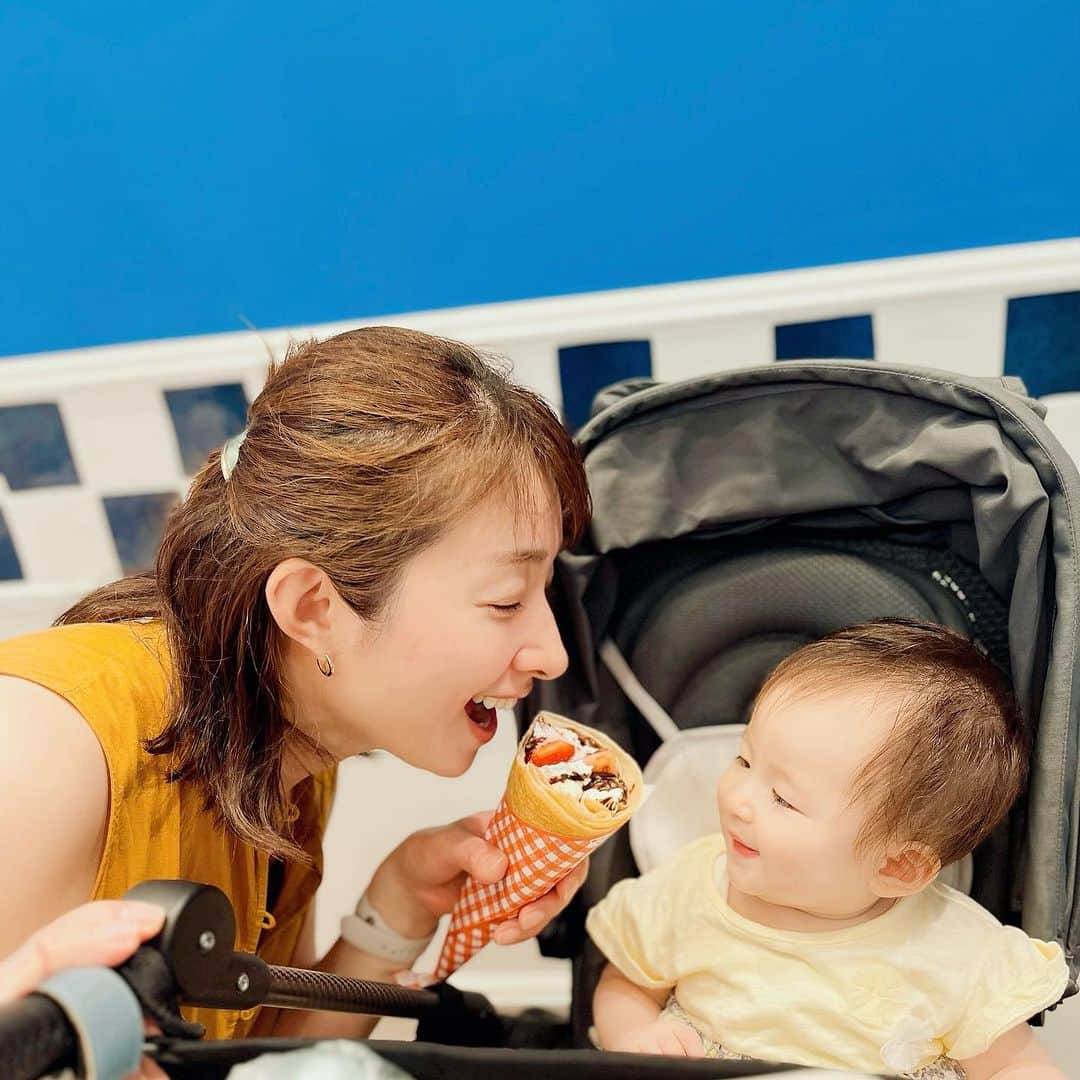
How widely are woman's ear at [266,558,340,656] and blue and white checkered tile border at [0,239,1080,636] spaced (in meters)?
0.58

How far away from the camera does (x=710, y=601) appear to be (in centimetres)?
119

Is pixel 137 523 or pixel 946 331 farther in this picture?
pixel 137 523

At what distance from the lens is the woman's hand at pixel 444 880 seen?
1086mm

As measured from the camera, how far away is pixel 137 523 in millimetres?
1850

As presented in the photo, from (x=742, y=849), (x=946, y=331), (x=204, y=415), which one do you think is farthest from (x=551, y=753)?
(x=204, y=415)

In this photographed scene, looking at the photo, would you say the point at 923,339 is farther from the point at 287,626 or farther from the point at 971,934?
the point at 287,626

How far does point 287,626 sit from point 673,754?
0.47m

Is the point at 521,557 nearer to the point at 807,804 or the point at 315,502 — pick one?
the point at 315,502

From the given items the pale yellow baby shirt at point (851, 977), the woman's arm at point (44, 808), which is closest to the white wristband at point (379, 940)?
the pale yellow baby shirt at point (851, 977)

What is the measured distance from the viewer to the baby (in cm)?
97

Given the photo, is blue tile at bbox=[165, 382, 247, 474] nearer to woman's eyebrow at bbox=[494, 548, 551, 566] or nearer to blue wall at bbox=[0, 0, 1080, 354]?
blue wall at bbox=[0, 0, 1080, 354]

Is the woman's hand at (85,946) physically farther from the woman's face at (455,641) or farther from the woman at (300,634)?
the woman's face at (455,641)

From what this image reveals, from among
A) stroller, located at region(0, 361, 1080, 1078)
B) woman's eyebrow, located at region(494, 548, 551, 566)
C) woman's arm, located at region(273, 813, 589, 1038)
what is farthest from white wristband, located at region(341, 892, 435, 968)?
woman's eyebrow, located at region(494, 548, 551, 566)

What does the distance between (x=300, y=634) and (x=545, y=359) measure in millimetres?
736
